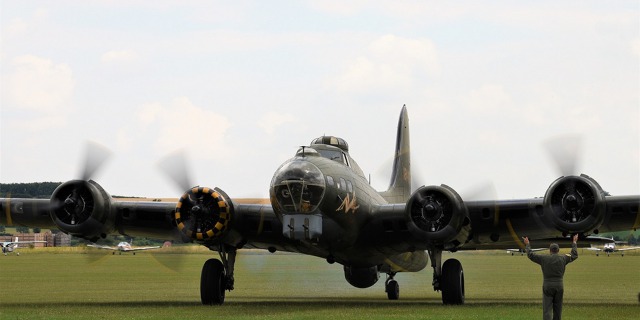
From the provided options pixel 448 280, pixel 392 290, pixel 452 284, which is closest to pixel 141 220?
pixel 448 280

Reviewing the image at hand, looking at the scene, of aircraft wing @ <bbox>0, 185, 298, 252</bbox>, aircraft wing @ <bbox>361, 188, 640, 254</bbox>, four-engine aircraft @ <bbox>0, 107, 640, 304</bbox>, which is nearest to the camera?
four-engine aircraft @ <bbox>0, 107, 640, 304</bbox>

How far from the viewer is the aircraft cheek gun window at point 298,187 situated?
27.0m

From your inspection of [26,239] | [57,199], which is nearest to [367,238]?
[57,199]

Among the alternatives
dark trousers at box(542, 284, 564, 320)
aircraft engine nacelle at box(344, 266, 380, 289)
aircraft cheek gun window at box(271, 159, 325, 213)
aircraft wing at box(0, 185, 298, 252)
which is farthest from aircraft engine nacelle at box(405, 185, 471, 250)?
dark trousers at box(542, 284, 564, 320)

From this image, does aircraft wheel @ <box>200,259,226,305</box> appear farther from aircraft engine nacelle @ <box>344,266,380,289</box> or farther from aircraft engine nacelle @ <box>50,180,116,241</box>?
aircraft engine nacelle @ <box>344,266,380,289</box>

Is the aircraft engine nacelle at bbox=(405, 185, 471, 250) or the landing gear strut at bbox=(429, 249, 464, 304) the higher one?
the aircraft engine nacelle at bbox=(405, 185, 471, 250)

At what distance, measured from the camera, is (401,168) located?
132ft

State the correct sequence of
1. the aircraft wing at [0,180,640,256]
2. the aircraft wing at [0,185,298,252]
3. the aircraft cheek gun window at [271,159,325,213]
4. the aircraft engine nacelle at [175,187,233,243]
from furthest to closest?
the aircraft wing at [0,185,298,252]
the aircraft engine nacelle at [175,187,233,243]
the aircraft wing at [0,180,640,256]
the aircraft cheek gun window at [271,159,325,213]

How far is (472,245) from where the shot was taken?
33250mm

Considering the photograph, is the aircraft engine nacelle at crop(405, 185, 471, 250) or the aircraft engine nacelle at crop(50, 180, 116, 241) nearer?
the aircraft engine nacelle at crop(405, 185, 471, 250)

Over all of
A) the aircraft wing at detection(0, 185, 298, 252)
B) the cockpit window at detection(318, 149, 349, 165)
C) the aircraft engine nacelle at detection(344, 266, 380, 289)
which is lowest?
the aircraft engine nacelle at detection(344, 266, 380, 289)

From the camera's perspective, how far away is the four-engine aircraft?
2775 cm

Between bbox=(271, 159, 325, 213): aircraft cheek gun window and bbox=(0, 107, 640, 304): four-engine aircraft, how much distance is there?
0.03 meters

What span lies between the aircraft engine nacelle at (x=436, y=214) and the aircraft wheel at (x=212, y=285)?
5523 millimetres
